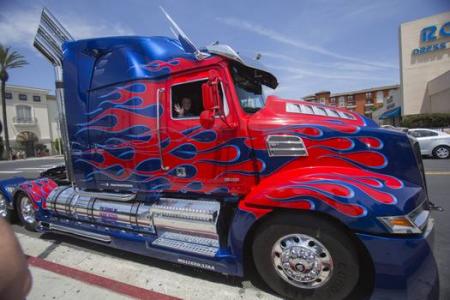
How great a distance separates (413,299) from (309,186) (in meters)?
1.21

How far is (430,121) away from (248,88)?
73.4ft

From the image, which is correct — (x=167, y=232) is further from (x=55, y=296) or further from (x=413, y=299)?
(x=413, y=299)

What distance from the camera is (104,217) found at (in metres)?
4.18

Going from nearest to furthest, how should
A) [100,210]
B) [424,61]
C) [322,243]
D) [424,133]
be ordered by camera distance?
[322,243] → [100,210] → [424,133] → [424,61]

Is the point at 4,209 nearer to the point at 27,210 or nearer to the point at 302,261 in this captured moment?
the point at 27,210

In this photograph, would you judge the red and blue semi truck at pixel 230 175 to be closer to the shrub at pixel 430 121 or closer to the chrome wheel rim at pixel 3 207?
the chrome wheel rim at pixel 3 207

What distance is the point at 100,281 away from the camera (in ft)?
11.0

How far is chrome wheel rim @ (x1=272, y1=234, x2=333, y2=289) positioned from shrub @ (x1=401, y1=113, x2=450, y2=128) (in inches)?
886

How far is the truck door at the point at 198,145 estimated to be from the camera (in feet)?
10.5

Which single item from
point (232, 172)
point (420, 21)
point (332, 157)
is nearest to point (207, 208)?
point (232, 172)

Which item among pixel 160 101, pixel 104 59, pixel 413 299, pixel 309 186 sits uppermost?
pixel 104 59

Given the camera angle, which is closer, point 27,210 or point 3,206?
point 27,210

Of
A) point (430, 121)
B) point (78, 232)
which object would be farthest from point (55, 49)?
point (430, 121)

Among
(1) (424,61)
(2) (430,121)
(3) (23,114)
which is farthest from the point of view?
(3) (23,114)
